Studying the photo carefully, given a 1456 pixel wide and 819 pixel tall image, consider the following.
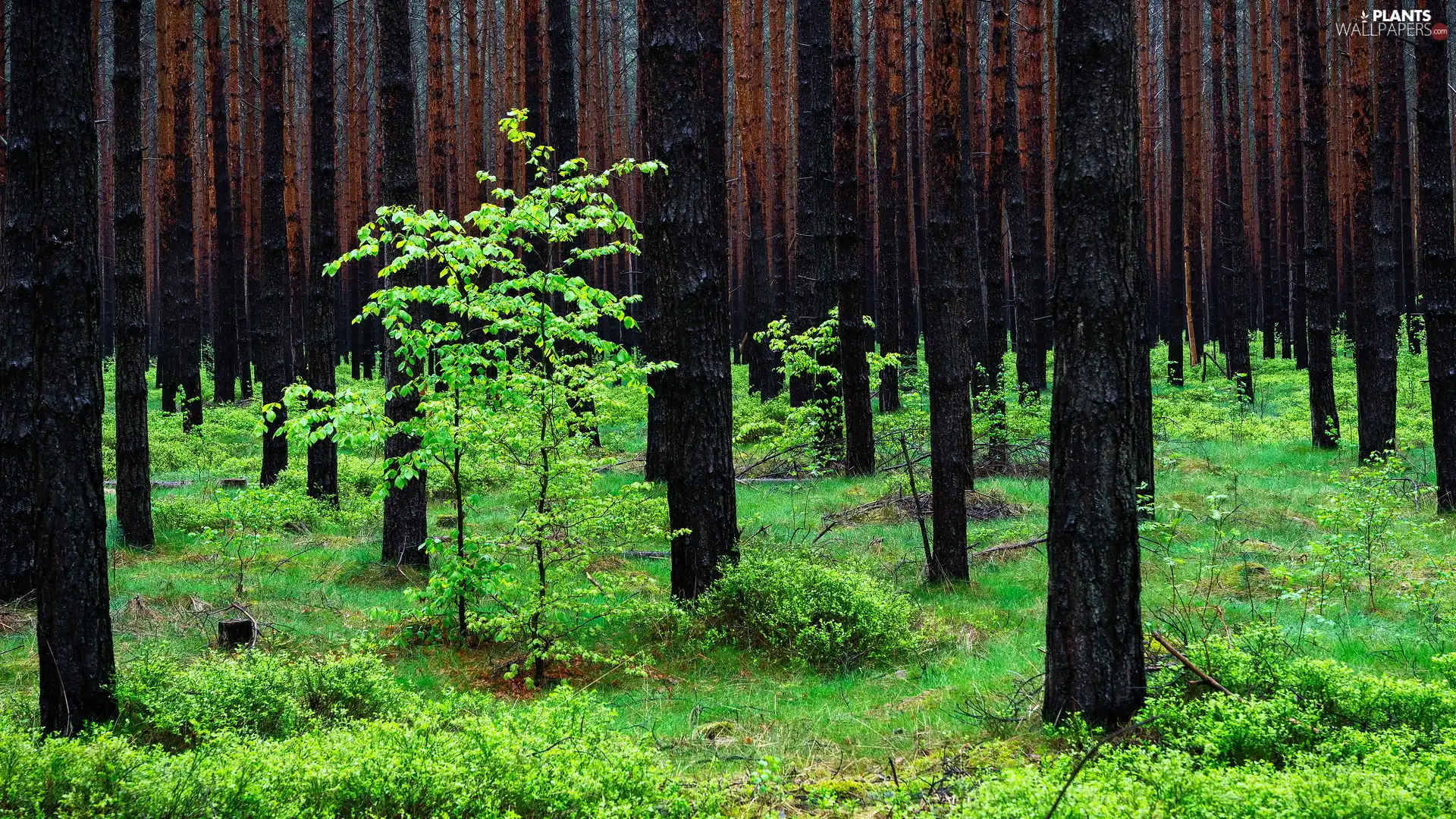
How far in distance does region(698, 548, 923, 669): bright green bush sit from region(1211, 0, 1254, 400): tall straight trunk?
13770mm

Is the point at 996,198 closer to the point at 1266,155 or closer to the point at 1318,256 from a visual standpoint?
the point at 1318,256

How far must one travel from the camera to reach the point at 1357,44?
35.9ft

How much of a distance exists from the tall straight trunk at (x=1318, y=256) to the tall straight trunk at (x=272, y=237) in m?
13.3

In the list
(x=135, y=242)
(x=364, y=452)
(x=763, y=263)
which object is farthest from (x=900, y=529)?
(x=763, y=263)

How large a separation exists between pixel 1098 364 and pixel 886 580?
11.9 feet

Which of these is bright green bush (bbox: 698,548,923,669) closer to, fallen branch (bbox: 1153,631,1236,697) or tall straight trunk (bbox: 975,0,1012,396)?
fallen branch (bbox: 1153,631,1236,697)

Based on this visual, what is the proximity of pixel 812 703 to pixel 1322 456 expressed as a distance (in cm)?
997

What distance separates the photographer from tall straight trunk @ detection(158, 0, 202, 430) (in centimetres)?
1548

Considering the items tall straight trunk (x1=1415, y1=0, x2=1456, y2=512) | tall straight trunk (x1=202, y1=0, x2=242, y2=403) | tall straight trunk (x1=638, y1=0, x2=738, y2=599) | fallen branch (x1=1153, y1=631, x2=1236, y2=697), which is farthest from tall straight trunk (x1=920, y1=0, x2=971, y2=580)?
tall straight trunk (x1=202, y1=0, x2=242, y2=403)

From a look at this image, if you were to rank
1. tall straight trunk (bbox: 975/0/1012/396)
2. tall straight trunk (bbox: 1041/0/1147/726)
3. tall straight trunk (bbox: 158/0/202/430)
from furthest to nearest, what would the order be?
tall straight trunk (bbox: 158/0/202/430), tall straight trunk (bbox: 975/0/1012/396), tall straight trunk (bbox: 1041/0/1147/726)

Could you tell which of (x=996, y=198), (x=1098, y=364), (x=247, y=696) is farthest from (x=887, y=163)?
(x=247, y=696)

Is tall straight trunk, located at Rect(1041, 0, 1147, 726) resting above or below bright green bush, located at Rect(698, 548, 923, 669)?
above

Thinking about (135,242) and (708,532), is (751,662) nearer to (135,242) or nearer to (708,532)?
(708,532)

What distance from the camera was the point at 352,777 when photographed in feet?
11.1
